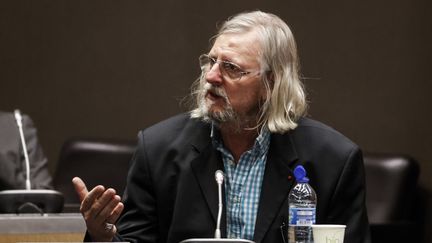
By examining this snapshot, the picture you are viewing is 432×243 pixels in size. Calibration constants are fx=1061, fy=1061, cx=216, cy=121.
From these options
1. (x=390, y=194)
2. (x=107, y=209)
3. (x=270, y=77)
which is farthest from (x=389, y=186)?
(x=107, y=209)

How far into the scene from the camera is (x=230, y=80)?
11.8 ft

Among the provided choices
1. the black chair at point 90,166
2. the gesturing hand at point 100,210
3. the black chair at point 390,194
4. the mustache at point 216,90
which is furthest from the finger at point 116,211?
the black chair at point 390,194

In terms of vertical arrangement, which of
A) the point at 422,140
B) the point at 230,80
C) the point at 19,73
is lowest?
the point at 422,140

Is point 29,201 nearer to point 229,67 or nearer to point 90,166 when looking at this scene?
point 229,67

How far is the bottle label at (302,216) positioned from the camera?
10.3ft

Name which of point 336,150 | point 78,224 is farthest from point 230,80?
point 78,224

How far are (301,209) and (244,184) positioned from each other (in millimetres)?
419

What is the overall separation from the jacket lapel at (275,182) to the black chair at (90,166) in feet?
5.84

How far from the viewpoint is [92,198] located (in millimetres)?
3051

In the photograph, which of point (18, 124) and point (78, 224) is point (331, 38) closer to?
point (18, 124)

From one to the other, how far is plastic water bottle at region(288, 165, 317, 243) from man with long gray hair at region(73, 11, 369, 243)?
0.19 ft

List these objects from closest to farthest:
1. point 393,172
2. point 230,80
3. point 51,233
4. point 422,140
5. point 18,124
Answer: point 51,233 → point 230,80 → point 18,124 → point 393,172 → point 422,140

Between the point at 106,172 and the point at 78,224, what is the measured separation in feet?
6.07

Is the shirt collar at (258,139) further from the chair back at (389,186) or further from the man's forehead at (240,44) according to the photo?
the chair back at (389,186)
